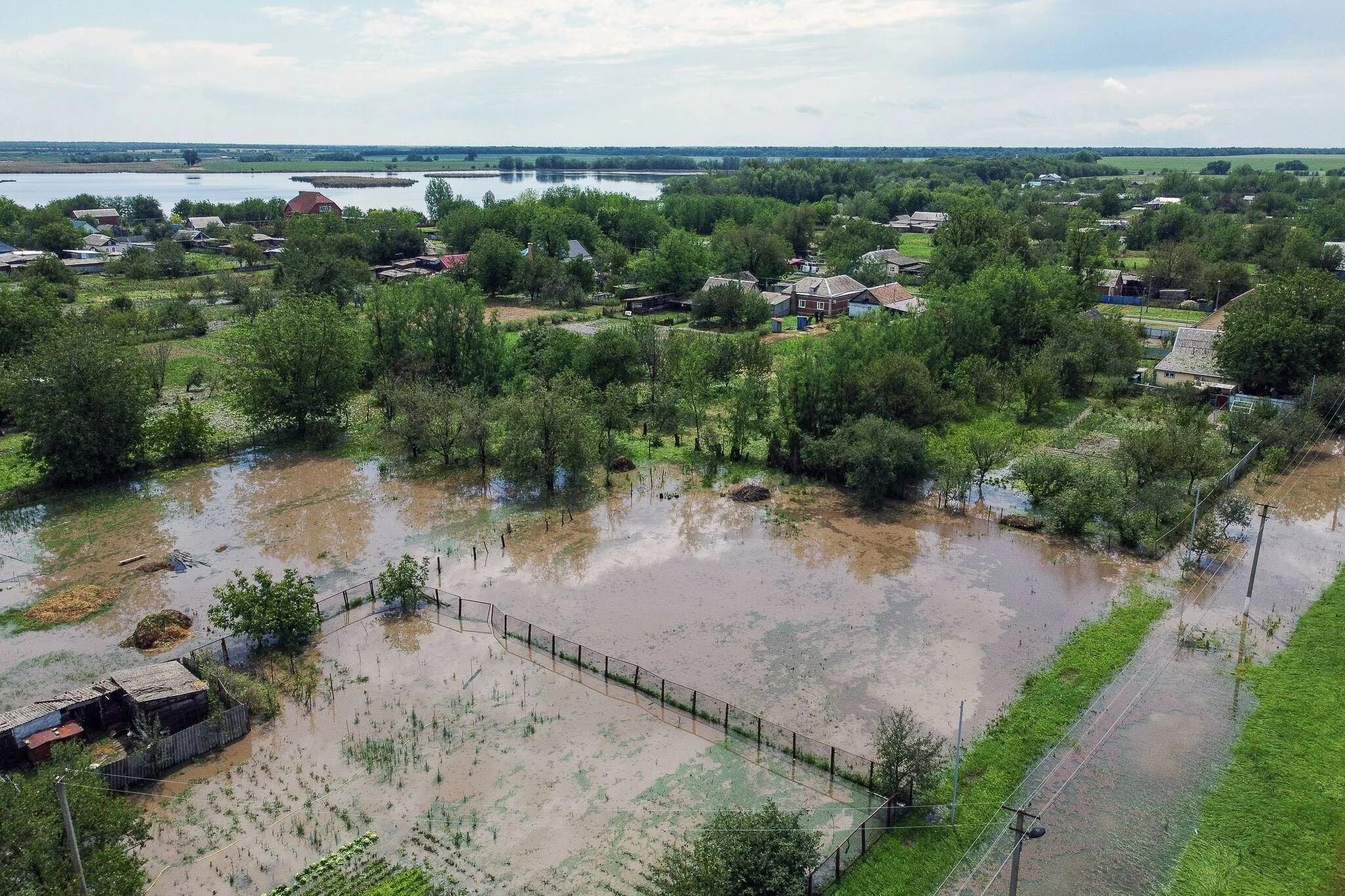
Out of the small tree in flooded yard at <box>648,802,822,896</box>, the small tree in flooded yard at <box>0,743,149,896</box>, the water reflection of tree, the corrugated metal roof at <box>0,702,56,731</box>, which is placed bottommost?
the water reflection of tree

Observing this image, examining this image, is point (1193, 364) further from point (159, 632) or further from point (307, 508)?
point (159, 632)

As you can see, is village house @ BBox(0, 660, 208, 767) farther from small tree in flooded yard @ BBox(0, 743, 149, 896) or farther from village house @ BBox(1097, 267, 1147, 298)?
village house @ BBox(1097, 267, 1147, 298)

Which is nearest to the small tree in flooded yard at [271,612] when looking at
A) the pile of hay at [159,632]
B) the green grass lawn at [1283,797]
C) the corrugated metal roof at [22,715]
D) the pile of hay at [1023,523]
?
the pile of hay at [159,632]

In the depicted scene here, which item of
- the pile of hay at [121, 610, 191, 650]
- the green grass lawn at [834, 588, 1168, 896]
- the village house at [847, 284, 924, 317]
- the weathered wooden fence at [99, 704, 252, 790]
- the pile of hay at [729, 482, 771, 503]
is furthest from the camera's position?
the village house at [847, 284, 924, 317]

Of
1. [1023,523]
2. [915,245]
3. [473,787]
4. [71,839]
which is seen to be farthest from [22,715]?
[915,245]

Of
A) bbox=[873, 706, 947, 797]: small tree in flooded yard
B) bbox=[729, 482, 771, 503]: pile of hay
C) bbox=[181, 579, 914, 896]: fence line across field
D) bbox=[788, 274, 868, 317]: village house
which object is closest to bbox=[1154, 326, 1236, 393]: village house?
bbox=[788, 274, 868, 317]: village house

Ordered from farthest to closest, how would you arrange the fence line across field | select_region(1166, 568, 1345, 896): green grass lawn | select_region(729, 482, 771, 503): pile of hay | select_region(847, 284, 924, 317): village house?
select_region(847, 284, 924, 317): village house
select_region(729, 482, 771, 503): pile of hay
the fence line across field
select_region(1166, 568, 1345, 896): green grass lawn
